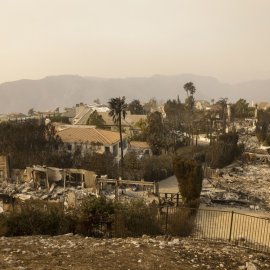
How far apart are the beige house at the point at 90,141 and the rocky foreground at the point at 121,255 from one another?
25.8 meters

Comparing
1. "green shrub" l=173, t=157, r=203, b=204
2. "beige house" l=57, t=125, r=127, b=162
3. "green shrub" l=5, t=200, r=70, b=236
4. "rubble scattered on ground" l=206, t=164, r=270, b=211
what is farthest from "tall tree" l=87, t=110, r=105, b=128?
"green shrub" l=5, t=200, r=70, b=236

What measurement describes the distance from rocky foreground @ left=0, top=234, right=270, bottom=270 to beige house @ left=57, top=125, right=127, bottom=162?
84.5 feet

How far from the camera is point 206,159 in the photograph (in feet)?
141

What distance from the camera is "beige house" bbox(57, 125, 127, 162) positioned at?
38.5m

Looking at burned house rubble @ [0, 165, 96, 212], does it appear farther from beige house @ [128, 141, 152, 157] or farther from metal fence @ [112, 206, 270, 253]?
beige house @ [128, 141, 152, 157]

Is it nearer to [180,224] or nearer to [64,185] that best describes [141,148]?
[64,185]

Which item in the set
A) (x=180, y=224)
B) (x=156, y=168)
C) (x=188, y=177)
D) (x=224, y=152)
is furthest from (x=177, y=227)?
(x=224, y=152)

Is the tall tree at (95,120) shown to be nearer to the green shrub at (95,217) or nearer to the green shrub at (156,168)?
the green shrub at (156,168)

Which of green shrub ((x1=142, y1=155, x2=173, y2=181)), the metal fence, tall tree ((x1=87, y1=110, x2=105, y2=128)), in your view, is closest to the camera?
the metal fence

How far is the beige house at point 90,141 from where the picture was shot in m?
38.5

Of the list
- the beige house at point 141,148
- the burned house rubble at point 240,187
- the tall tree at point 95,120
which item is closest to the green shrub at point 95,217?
the burned house rubble at point 240,187

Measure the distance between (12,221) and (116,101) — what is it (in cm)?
2455

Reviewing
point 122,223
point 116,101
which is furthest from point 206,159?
point 122,223

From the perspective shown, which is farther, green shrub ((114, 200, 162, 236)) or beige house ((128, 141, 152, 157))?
beige house ((128, 141, 152, 157))
